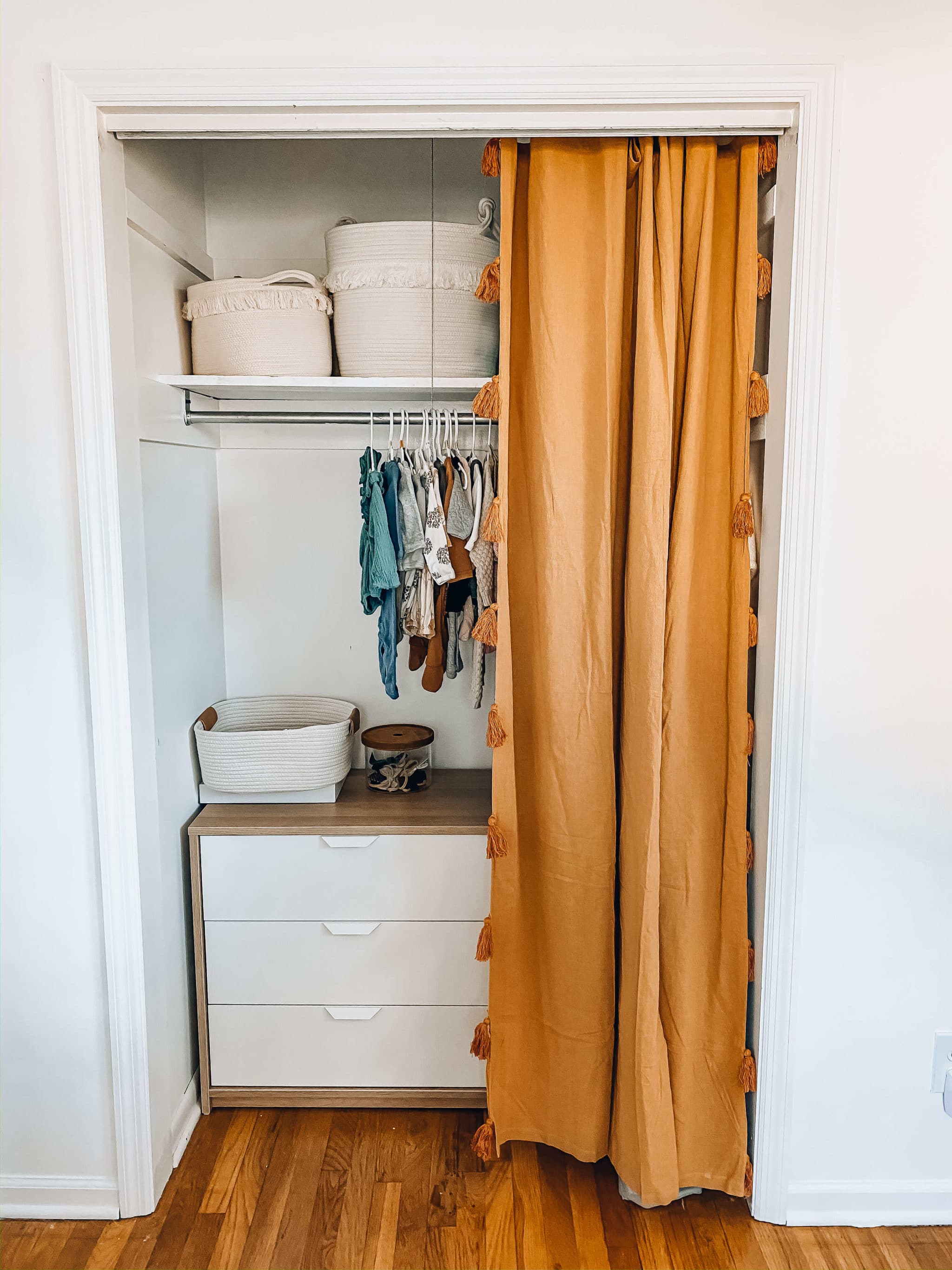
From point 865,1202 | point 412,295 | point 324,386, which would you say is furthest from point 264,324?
point 865,1202

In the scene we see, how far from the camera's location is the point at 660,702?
5.90 feet

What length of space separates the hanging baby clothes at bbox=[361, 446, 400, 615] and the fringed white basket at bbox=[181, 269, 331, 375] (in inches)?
10.9

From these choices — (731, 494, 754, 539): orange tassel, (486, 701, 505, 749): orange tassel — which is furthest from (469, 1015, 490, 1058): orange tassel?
(731, 494, 754, 539): orange tassel

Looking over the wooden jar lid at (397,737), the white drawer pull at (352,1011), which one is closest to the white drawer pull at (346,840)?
the wooden jar lid at (397,737)

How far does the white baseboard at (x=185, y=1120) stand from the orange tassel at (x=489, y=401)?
5.43ft

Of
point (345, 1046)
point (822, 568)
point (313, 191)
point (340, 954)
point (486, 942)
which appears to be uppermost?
point (313, 191)

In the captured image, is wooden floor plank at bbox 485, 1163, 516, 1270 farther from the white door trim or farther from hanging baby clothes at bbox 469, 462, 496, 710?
hanging baby clothes at bbox 469, 462, 496, 710

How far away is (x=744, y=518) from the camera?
1761 millimetres

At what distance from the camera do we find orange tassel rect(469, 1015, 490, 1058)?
6.60ft

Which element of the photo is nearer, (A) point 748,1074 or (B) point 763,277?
(B) point 763,277

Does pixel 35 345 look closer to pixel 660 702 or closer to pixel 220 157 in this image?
pixel 220 157

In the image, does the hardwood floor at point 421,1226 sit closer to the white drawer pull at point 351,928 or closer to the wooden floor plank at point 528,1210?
the wooden floor plank at point 528,1210

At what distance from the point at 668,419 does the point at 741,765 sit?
26.2 inches

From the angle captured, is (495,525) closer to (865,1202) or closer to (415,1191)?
(415,1191)
